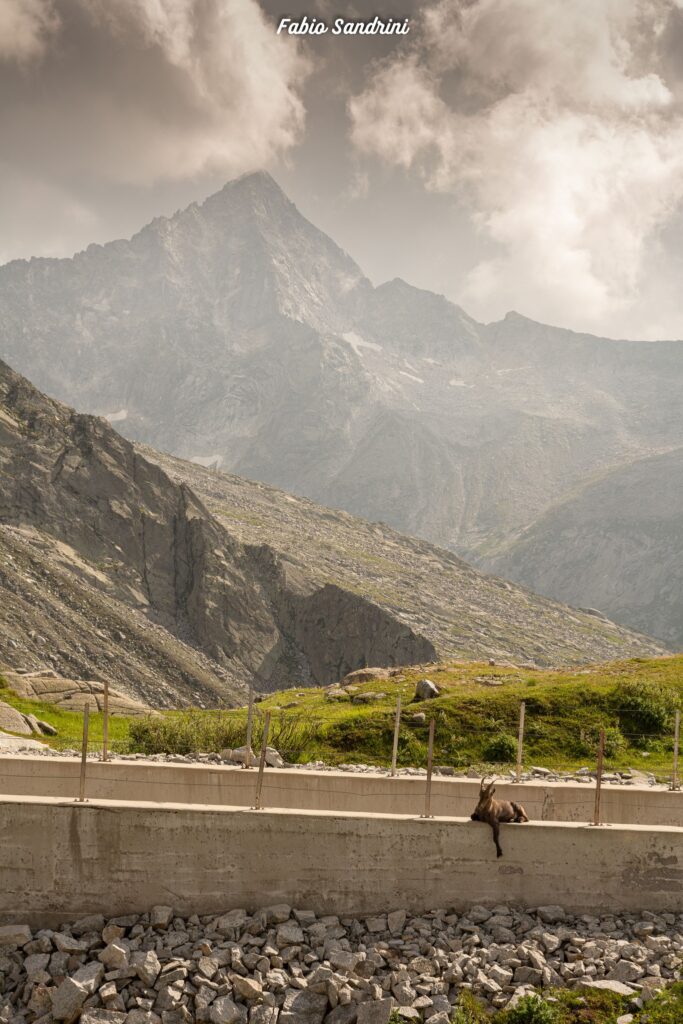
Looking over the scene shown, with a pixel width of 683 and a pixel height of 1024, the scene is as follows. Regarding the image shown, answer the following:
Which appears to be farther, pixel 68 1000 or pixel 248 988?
pixel 248 988

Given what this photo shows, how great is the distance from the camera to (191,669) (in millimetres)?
84938

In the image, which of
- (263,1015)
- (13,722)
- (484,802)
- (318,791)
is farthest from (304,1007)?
(13,722)

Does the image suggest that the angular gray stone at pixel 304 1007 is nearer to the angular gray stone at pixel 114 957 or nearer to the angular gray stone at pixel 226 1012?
the angular gray stone at pixel 226 1012

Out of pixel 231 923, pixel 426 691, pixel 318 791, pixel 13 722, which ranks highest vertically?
pixel 426 691

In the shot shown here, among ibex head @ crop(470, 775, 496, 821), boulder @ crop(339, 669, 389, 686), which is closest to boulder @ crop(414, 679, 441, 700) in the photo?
boulder @ crop(339, 669, 389, 686)

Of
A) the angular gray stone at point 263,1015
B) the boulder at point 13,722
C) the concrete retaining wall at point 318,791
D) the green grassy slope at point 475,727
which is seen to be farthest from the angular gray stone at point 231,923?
the boulder at point 13,722

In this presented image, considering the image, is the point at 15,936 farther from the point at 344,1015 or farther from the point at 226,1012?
the point at 344,1015

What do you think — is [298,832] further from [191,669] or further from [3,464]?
[3,464]

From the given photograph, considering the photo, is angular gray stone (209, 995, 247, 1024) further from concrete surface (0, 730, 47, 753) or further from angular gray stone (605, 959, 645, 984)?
concrete surface (0, 730, 47, 753)

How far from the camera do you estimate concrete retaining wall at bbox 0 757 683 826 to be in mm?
21828

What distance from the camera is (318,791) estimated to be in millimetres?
22500

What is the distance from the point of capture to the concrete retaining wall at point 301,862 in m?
17.9

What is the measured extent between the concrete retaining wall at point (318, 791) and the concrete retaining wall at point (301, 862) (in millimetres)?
3333

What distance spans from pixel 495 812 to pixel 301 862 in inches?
166
